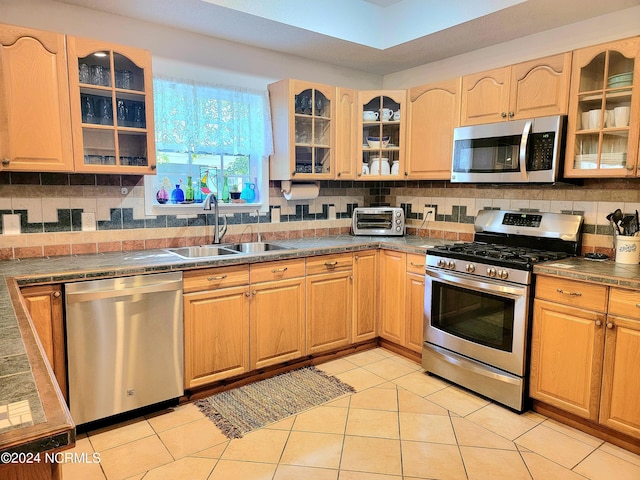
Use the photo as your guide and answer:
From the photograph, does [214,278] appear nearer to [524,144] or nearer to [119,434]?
[119,434]

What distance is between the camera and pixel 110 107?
8.89ft

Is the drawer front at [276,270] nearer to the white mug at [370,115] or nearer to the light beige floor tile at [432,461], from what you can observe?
the light beige floor tile at [432,461]

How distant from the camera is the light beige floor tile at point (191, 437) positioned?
2307mm

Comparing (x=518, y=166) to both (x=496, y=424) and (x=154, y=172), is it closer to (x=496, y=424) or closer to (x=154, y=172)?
(x=496, y=424)

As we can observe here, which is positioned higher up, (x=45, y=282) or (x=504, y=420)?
(x=45, y=282)

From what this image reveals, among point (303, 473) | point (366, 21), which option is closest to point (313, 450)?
point (303, 473)

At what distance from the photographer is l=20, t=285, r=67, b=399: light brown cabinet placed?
2.21 m

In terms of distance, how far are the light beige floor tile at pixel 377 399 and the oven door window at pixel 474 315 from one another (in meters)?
0.60

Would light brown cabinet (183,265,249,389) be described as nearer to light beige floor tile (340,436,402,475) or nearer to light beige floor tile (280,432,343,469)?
light beige floor tile (280,432,343,469)

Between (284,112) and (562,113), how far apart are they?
1991 mm

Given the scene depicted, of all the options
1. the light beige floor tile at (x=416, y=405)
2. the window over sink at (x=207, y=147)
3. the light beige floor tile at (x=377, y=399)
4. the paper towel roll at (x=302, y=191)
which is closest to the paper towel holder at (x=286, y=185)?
the paper towel roll at (x=302, y=191)

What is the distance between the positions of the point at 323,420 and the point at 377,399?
0.44 metres

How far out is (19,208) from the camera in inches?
106

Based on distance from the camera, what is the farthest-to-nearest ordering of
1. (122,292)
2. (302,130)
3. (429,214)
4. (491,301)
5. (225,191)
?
(429,214)
(302,130)
(225,191)
(491,301)
(122,292)
